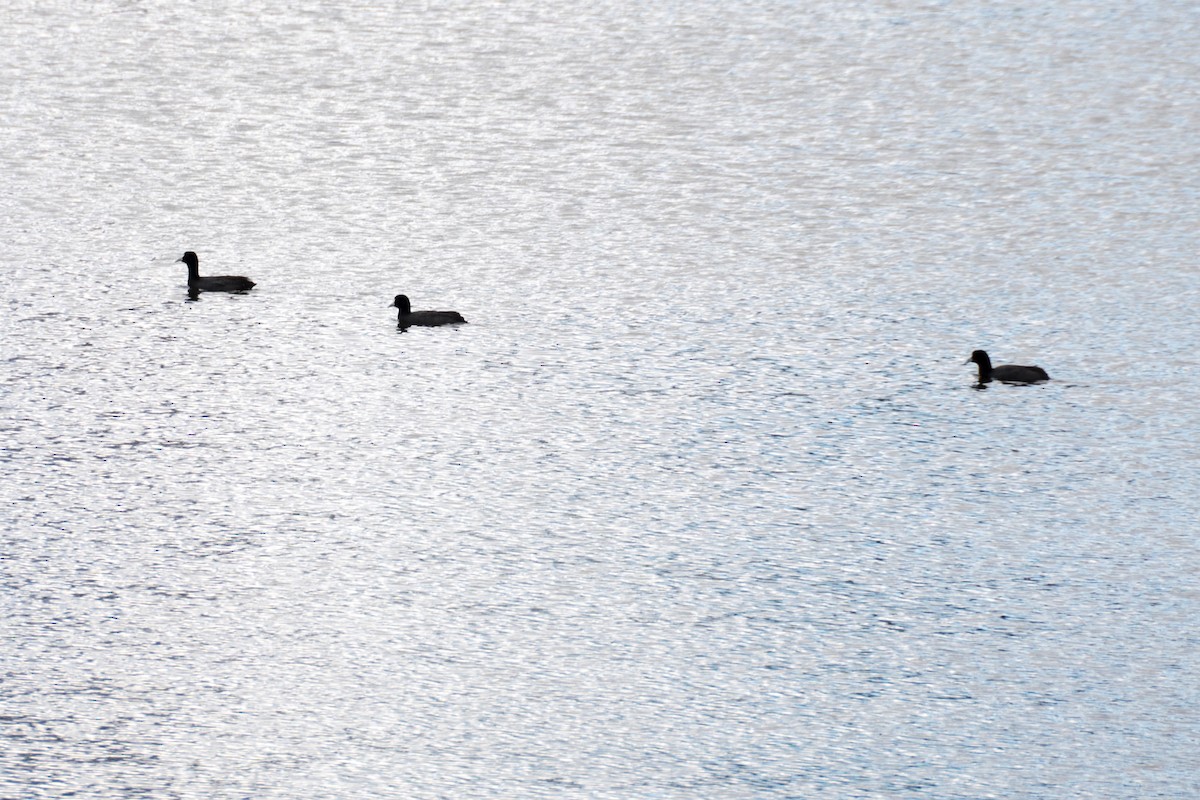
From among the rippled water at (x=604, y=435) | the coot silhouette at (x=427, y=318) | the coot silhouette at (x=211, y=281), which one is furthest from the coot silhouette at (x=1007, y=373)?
the coot silhouette at (x=211, y=281)

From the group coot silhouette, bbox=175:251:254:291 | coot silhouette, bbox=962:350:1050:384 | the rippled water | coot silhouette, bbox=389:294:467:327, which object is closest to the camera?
the rippled water

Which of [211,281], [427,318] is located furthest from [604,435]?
[211,281]

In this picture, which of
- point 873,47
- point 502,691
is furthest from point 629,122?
point 502,691

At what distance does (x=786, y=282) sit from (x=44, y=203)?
7812mm

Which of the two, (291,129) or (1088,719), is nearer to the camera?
(1088,719)

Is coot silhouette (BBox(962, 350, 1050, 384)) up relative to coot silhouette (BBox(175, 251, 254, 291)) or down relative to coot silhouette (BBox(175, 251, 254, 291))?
down

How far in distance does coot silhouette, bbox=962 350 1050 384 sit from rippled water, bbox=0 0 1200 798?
5.1 inches

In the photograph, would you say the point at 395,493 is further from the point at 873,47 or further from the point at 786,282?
the point at 873,47

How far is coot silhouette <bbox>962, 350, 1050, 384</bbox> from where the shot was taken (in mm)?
14164

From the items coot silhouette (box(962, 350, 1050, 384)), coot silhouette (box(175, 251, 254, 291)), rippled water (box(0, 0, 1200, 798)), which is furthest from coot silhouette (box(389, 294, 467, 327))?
coot silhouette (box(962, 350, 1050, 384))

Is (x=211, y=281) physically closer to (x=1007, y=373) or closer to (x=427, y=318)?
(x=427, y=318)

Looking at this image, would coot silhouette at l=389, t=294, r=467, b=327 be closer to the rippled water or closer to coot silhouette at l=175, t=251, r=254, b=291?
the rippled water

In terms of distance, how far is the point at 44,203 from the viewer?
63.4 ft

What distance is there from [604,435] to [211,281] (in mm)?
5089
